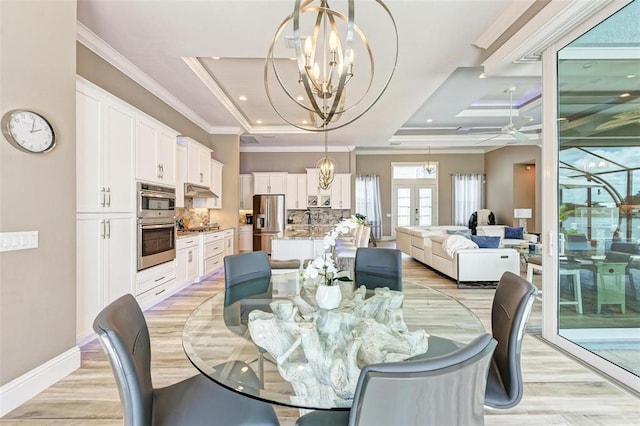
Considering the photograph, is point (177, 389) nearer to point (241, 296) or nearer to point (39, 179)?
point (241, 296)

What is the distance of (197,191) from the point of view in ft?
17.4

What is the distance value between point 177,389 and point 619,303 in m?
3.22

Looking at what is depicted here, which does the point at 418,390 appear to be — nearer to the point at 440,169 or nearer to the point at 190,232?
the point at 190,232

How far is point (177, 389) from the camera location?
1.35m

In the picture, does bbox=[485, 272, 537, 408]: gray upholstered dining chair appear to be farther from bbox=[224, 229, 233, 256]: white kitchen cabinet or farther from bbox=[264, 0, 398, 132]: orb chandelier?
bbox=[224, 229, 233, 256]: white kitchen cabinet

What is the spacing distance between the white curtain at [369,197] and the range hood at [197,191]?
526 centimetres

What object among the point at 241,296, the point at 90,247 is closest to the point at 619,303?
the point at 241,296

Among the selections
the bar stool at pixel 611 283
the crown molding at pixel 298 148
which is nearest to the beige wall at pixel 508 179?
the crown molding at pixel 298 148

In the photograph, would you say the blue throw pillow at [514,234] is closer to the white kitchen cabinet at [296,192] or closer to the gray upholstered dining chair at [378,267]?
the white kitchen cabinet at [296,192]

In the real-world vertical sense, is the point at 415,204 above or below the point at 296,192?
below

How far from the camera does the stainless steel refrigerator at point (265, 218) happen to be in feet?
25.9

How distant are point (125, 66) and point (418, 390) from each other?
447 cm

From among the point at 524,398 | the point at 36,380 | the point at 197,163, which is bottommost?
the point at 524,398

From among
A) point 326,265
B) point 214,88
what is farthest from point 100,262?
point 214,88
